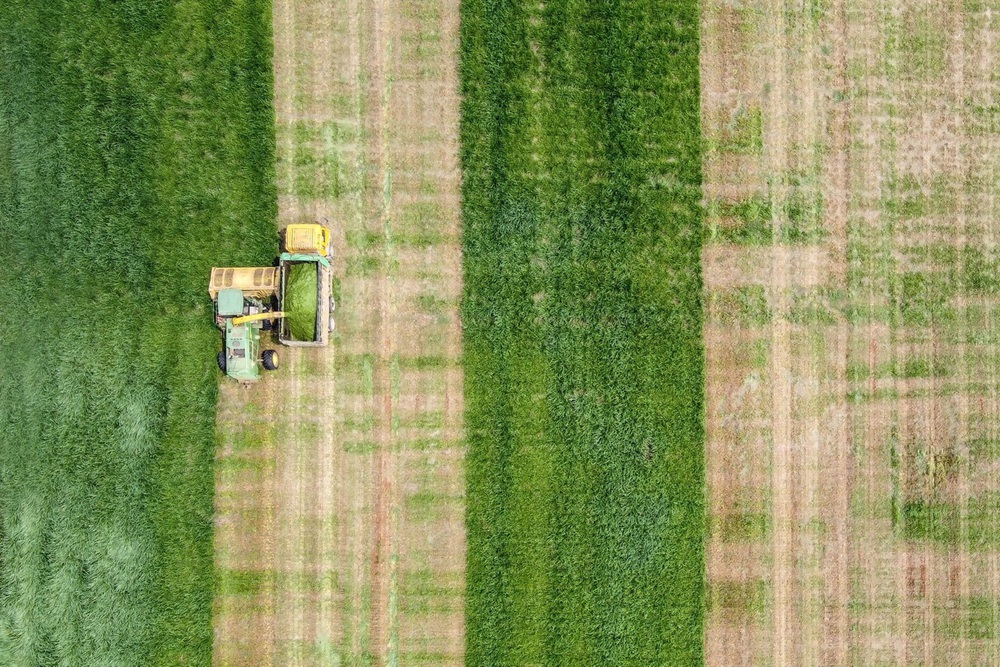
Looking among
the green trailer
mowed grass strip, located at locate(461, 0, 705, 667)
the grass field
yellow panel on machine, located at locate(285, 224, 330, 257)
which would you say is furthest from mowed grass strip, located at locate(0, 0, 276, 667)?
the grass field

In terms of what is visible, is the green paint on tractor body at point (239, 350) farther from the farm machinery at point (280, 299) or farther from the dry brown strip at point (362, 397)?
the dry brown strip at point (362, 397)

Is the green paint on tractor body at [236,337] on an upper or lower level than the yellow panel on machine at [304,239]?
lower

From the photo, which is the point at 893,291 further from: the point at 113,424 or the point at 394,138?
the point at 113,424

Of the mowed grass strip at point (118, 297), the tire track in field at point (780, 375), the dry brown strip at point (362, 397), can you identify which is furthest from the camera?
the tire track in field at point (780, 375)

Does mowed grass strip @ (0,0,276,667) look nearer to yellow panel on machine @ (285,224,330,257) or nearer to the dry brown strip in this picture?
the dry brown strip

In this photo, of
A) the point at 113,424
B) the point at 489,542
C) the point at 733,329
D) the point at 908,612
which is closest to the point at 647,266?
the point at 733,329

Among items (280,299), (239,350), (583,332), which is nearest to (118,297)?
(239,350)

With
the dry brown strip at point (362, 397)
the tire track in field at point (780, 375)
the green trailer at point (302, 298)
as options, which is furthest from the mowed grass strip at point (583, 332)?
the green trailer at point (302, 298)
